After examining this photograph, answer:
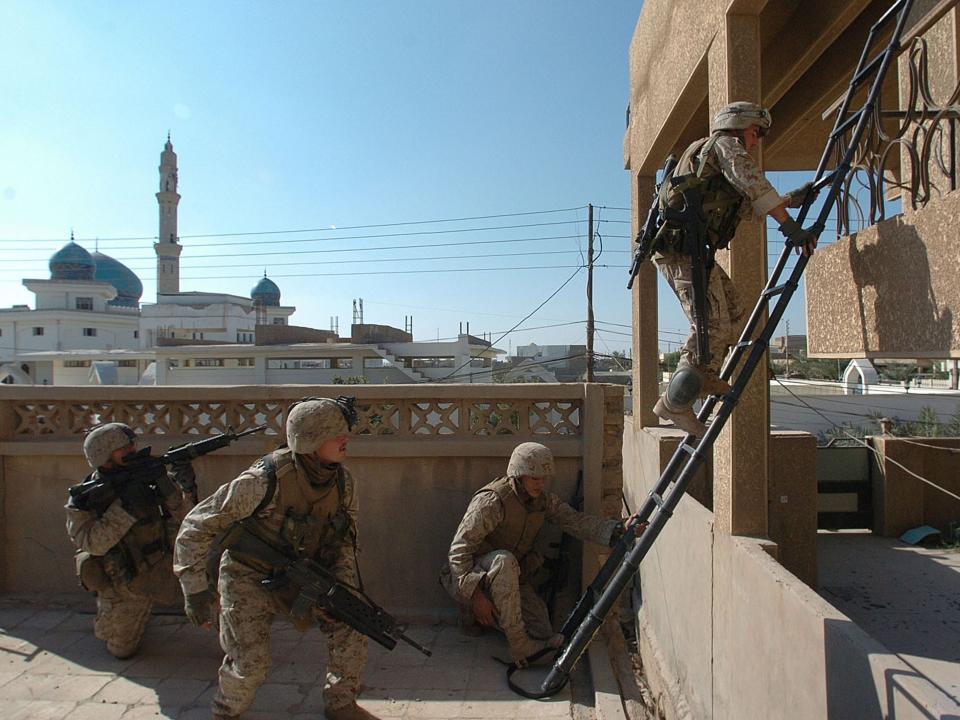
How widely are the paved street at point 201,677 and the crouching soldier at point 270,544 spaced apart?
38 centimetres

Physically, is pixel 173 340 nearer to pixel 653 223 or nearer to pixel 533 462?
pixel 533 462

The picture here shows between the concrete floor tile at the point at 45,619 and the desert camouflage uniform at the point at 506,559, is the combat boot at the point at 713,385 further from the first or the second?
the concrete floor tile at the point at 45,619

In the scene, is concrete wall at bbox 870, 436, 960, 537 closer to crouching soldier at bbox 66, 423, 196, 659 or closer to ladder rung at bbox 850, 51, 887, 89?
ladder rung at bbox 850, 51, 887, 89

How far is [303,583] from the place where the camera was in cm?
333

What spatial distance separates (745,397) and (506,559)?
1.66 meters

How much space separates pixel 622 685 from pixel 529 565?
864mm

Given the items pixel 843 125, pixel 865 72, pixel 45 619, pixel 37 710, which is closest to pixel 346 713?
pixel 37 710

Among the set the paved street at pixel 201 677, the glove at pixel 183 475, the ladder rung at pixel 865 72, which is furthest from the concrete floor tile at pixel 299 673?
the ladder rung at pixel 865 72

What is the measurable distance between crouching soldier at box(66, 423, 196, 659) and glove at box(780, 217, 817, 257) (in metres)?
3.68

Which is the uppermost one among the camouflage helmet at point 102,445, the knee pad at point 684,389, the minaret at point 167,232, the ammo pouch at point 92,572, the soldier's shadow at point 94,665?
the minaret at point 167,232

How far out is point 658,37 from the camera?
5.09m

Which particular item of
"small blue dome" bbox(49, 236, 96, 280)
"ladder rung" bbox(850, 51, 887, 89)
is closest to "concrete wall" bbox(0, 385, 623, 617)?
"ladder rung" bbox(850, 51, 887, 89)

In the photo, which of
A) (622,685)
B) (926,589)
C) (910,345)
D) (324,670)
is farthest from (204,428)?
(926,589)

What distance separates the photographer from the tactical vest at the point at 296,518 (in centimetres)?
337
